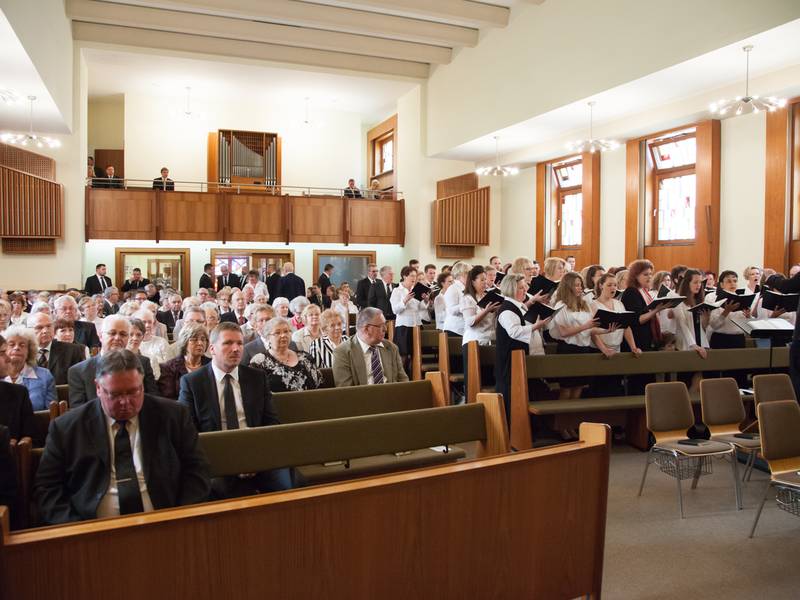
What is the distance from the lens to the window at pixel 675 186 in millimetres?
10961

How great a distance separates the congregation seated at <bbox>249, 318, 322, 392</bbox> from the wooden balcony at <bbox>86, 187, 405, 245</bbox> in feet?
35.1

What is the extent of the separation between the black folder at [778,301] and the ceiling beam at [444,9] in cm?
748

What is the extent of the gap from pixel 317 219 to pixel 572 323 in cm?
1035

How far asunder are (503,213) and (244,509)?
14.6 metres

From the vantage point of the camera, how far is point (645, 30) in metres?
9.02

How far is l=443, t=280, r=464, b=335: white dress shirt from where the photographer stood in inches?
269

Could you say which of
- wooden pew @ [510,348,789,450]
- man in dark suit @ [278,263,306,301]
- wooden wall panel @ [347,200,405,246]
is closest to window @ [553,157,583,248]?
wooden wall panel @ [347,200,405,246]

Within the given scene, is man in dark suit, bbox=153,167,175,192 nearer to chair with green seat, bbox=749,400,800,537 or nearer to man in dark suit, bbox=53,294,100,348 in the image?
man in dark suit, bbox=53,294,100,348

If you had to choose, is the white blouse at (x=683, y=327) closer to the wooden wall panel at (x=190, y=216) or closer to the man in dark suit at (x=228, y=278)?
the man in dark suit at (x=228, y=278)

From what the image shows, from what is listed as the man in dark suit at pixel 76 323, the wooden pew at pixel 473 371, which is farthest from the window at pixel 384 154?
the wooden pew at pixel 473 371

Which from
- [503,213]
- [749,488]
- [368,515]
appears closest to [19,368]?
[368,515]

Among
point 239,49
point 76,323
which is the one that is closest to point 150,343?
point 76,323

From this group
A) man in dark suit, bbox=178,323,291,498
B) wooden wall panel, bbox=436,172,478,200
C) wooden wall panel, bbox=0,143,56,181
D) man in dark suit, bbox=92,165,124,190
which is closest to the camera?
man in dark suit, bbox=178,323,291,498

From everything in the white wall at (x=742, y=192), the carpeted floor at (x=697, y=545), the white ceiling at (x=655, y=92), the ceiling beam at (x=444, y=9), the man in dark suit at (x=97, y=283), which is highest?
Result: the ceiling beam at (x=444, y=9)
